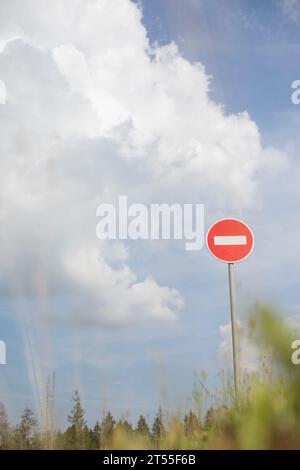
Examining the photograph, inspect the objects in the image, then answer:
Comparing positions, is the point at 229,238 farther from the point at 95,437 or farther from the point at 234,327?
the point at 95,437

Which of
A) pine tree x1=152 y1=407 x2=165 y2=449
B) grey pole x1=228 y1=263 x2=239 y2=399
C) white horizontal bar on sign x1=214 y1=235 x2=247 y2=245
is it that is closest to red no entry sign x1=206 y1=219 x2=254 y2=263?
white horizontal bar on sign x1=214 y1=235 x2=247 y2=245

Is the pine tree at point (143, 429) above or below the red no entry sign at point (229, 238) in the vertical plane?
below

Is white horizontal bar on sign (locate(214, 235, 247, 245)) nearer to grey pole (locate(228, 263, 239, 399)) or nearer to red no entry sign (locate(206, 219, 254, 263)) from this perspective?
red no entry sign (locate(206, 219, 254, 263))

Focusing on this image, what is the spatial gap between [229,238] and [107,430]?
5.95 feet

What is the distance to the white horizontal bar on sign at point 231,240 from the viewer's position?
4.99 m

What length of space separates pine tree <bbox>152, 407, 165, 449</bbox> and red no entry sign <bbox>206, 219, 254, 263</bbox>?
4.51ft

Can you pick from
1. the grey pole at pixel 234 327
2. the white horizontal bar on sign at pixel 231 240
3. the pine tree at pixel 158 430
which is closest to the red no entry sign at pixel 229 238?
the white horizontal bar on sign at pixel 231 240

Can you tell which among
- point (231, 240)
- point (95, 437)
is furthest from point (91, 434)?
point (231, 240)

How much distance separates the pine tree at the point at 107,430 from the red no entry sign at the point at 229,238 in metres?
1.56

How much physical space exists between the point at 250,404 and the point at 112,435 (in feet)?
3.19

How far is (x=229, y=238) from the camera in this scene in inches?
197

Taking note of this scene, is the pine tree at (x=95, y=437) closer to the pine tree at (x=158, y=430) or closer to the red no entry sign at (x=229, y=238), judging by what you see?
the pine tree at (x=158, y=430)
